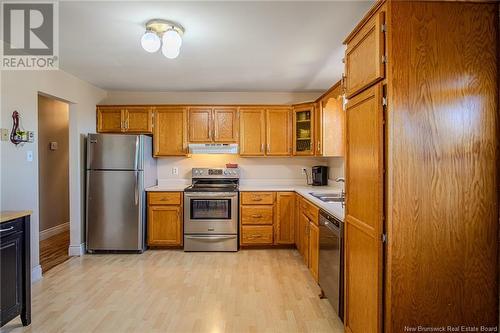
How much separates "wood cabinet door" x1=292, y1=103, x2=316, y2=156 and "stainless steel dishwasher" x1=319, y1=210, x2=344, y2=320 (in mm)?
1778

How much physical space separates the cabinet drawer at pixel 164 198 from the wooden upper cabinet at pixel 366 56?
299cm

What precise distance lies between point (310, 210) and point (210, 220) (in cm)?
155

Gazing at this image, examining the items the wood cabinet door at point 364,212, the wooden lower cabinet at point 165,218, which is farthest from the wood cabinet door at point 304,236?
the wooden lower cabinet at point 165,218

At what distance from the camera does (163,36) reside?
7.86 ft

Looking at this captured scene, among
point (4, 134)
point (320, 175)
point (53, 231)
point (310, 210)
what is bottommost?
point (53, 231)

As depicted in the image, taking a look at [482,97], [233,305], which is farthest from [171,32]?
[233,305]

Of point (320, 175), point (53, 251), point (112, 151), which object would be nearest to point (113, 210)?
point (112, 151)

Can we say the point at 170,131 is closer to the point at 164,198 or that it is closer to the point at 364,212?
the point at 164,198

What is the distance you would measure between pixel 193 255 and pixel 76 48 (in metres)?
2.80

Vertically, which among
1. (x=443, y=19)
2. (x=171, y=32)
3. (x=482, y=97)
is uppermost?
(x=171, y=32)

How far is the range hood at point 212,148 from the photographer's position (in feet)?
14.6

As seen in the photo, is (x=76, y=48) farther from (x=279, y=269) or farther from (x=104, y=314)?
(x=279, y=269)

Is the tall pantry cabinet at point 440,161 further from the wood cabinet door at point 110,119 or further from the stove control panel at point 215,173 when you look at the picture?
the wood cabinet door at point 110,119

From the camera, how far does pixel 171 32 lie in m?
2.36
